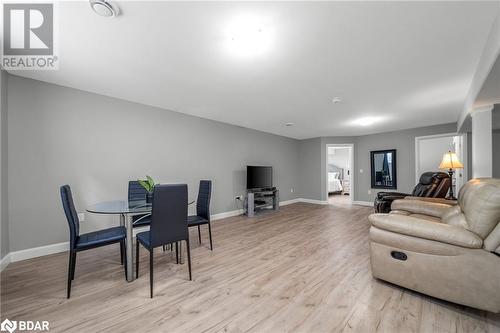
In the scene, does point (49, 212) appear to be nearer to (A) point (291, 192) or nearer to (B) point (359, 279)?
(B) point (359, 279)

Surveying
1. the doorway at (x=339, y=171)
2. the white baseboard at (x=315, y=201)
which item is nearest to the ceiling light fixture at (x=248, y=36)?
the white baseboard at (x=315, y=201)

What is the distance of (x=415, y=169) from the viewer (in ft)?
18.9

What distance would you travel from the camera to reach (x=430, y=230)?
5.71 feet

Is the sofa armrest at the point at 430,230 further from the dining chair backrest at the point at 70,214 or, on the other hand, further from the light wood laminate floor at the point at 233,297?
the dining chair backrest at the point at 70,214

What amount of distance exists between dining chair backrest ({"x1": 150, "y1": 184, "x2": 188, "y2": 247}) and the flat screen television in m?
3.36

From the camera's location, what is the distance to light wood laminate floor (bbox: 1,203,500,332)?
1.56 meters

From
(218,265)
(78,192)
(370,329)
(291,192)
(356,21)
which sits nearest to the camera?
(370,329)

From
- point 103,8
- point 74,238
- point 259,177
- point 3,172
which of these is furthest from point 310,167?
point 3,172

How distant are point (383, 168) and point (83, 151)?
7.54 meters

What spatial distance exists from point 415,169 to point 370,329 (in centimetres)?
581

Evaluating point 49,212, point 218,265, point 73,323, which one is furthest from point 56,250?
point 218,265

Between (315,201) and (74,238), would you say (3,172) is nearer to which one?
(74,238)

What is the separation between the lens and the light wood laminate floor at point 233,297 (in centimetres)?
156

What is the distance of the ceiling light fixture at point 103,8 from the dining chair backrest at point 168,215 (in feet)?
4.74
